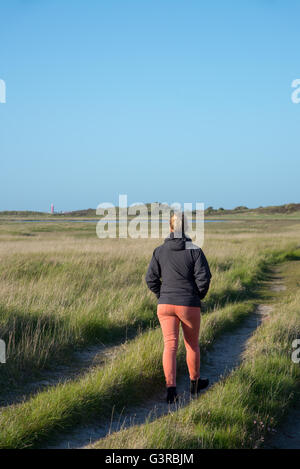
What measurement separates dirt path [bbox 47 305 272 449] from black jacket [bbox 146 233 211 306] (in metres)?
1.16

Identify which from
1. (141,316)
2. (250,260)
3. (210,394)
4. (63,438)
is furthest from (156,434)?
(250,260)

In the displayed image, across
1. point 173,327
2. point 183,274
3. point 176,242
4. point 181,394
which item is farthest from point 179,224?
point 181,394

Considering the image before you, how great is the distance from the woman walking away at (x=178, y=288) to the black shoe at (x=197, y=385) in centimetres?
8

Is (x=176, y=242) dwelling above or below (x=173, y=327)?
above

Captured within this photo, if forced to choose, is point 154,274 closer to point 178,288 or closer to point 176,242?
point 178,288

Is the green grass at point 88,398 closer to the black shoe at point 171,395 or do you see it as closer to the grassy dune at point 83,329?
the grassy dune at point 83,329

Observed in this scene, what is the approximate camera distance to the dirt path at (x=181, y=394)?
423 cm

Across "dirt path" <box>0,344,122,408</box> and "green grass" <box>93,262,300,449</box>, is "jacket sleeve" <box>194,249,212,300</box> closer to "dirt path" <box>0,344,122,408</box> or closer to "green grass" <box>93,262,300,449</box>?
"green grass" <box>93,262,300,449</box>

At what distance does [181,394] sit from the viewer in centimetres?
542

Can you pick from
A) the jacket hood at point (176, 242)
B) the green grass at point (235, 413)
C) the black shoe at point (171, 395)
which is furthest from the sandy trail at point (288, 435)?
the jacket hood at point (176, 242)

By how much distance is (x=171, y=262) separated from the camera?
17.0 ft

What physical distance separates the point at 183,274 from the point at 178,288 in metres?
0.17
